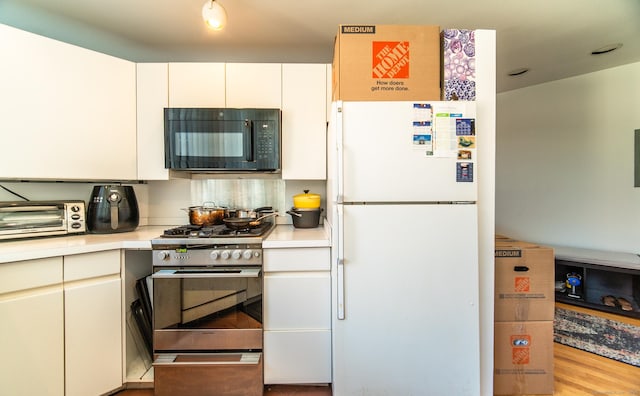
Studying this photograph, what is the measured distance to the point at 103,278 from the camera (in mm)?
1377

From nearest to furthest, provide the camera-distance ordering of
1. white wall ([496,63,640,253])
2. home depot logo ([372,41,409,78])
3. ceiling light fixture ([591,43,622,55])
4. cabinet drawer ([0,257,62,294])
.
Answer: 1. cabinet drawer ([0,257,62,294])
2. home depot logo ([372,41,409,78])
3. ceiling light fixture ([591,43,622,55])
4. white wall ([496,63,640,253])

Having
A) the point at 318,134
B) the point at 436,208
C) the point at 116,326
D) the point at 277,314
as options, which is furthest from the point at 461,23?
the point at 116,326

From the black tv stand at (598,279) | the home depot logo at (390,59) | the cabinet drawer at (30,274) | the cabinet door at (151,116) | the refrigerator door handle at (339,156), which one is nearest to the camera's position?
the cabinet drawer at (30,274)

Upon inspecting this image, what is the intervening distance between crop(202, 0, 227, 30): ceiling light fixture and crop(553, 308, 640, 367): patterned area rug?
331cm

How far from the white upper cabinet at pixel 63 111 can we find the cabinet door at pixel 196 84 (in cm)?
28

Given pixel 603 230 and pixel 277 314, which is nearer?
pixel 277 314

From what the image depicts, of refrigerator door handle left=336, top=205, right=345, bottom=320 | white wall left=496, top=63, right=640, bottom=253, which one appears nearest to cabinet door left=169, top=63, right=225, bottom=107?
refrigerator door handle left=336, top=205, right=345, bottom=320

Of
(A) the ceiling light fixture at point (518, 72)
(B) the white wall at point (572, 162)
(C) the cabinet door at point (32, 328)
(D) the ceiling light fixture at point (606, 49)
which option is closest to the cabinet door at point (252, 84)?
(C) the cabinet door at point (32, 328)

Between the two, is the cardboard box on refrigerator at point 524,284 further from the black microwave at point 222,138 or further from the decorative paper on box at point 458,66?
the black microwave at point 222,138

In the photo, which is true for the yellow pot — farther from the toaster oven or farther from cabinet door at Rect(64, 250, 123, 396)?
the toaster oven

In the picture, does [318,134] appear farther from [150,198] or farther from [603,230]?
[603,230]

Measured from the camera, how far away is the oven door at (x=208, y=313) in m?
1.40

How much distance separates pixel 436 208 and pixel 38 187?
8.66 ft

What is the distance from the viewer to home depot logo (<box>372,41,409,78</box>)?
1.35 m
